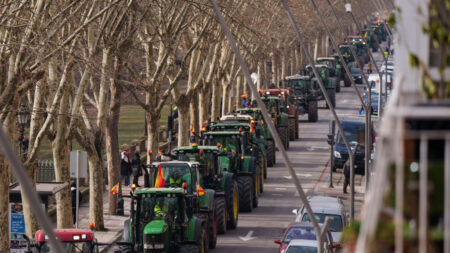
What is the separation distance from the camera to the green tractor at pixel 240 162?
104 ft

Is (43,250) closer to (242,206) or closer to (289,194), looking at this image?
(242,206)

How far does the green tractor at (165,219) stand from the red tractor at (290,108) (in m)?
26.2

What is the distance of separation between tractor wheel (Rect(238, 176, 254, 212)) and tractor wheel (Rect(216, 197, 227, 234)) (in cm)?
313

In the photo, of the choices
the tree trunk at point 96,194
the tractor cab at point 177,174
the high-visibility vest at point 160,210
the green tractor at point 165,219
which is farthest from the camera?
the tree trunk at point 96,194

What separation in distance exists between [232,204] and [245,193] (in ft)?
10.1

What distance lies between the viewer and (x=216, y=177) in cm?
2866

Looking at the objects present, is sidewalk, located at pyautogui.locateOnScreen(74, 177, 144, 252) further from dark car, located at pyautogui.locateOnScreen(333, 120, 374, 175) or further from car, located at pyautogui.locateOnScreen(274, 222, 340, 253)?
dark car, located at pyautogui.locateOnScreen(333, 120, 374, 175)

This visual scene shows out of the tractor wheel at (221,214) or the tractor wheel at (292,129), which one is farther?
the tractor wheel at (292,129)

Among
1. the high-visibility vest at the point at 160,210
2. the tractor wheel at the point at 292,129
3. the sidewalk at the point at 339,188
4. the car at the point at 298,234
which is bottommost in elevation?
the sidewalk at the point at 339,188

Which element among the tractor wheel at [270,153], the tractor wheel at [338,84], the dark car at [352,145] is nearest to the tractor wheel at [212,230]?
the dark car at [352,145]

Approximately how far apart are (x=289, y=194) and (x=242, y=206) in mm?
5083

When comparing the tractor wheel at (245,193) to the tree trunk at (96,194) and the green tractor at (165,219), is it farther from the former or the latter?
the green tractor at (165,219)

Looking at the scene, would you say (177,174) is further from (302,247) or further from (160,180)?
(302,247)

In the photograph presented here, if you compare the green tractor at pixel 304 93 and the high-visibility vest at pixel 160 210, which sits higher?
the green tractor at pixel 304 93
